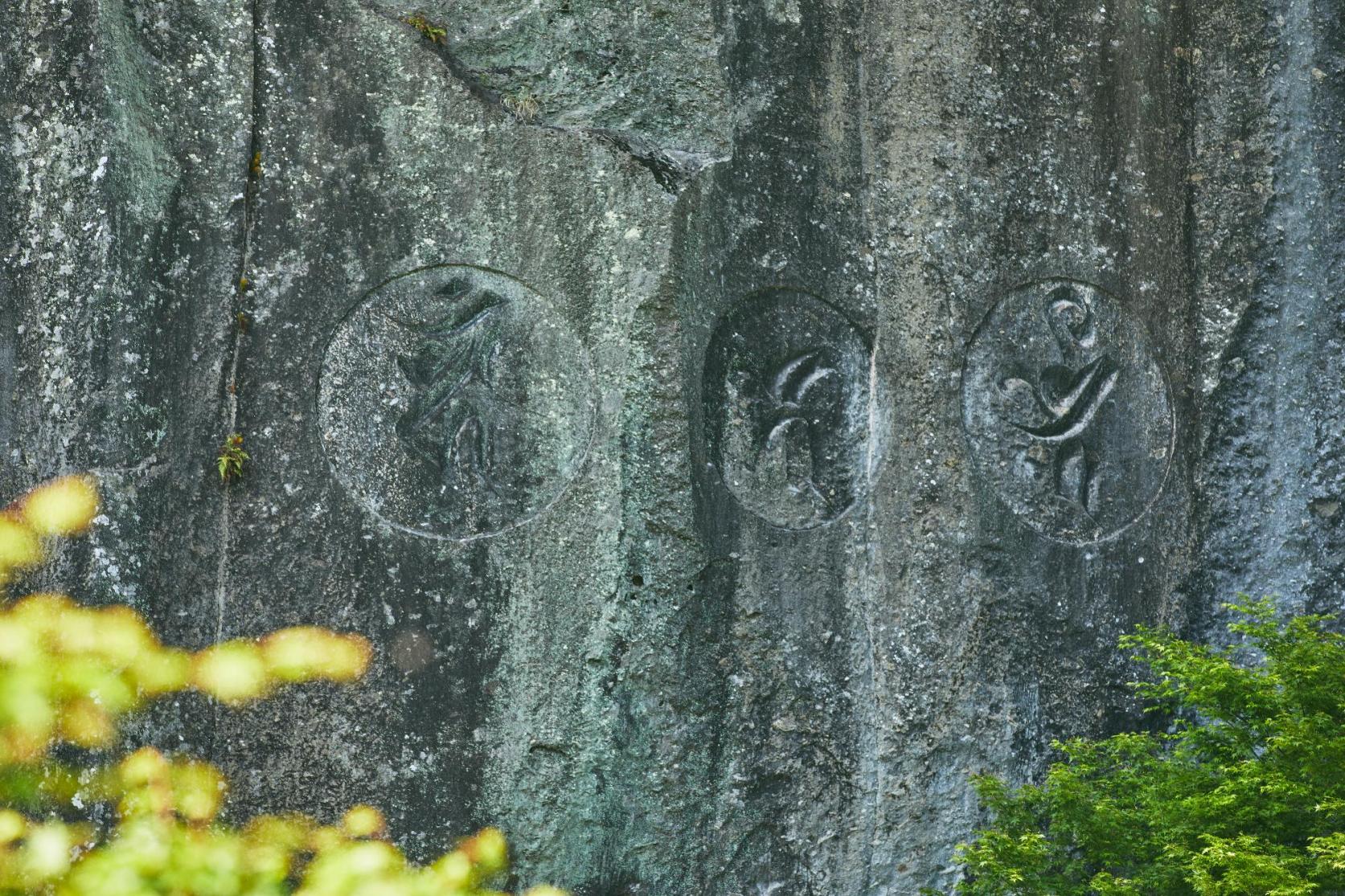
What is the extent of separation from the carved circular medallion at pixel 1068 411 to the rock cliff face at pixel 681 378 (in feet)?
0.04

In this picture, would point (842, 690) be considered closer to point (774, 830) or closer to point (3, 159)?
point (774, 830)

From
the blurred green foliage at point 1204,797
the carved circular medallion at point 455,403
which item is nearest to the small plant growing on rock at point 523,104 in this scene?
the carved circular medallion at point 455,403

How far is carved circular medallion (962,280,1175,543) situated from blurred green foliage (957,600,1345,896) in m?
0.41

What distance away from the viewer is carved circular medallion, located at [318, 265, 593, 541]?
10.6 feet

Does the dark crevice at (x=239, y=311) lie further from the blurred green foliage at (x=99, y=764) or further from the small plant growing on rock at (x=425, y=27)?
the small plant growing on rock at (x=425, y=27)

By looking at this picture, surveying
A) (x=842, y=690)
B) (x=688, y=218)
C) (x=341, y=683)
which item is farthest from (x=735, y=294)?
(x=341, y=683)

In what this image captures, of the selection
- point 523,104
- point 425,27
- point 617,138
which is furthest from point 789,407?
point 425,27

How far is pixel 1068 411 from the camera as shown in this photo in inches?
148

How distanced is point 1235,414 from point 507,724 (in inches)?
87.7

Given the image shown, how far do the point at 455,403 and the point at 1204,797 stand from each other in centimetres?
190

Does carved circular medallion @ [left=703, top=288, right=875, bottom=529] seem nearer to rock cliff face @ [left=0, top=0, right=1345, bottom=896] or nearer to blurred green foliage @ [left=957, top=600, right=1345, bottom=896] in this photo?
rock cliff face @ [left=0, top=0, right=1345, bottom=896]

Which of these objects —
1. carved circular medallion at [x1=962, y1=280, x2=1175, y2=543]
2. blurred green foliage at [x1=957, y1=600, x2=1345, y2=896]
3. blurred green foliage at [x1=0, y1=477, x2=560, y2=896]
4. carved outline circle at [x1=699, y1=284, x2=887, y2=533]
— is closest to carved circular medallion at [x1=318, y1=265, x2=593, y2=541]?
carved outline circle at [x1=699, y1=284, x2=887, y2=533]

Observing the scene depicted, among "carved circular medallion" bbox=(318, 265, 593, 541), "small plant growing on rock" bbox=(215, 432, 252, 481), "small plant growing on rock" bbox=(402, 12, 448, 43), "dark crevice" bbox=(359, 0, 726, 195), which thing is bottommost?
"small plant growing on rock" bbox=(215, 432, 252, 481)

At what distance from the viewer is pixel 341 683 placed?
3191 millimetres
